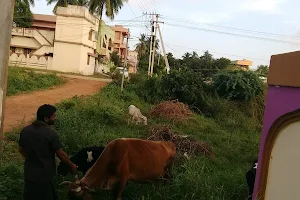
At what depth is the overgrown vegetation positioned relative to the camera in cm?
542

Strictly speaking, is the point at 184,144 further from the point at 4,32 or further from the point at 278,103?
the point at 4,32

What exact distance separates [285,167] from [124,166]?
217cm

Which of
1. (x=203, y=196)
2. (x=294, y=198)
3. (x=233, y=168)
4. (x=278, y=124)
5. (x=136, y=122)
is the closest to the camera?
(x=294, y=198)

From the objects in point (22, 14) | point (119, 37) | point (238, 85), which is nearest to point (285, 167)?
point (238, 85)

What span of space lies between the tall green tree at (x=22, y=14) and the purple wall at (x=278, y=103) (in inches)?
1485

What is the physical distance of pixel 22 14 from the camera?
40062 mm

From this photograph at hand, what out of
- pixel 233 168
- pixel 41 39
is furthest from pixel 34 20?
pixel 233 168

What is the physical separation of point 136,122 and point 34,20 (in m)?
36.3

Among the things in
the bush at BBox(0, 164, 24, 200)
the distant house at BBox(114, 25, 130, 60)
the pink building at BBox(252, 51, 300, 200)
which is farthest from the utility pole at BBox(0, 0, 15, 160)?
the distant house at BBox(114, 25, 130, 60)

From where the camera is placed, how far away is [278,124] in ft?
15.3

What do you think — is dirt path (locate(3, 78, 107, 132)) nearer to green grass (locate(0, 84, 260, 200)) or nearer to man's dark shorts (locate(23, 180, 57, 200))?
green grass (locate(0, 84, 260, 200))

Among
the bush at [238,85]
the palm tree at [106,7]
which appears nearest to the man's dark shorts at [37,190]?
the bush at [238,85]

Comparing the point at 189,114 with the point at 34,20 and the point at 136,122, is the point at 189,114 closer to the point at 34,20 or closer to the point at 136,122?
the point at 136,122

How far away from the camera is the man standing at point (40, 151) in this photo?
404 centimetres
